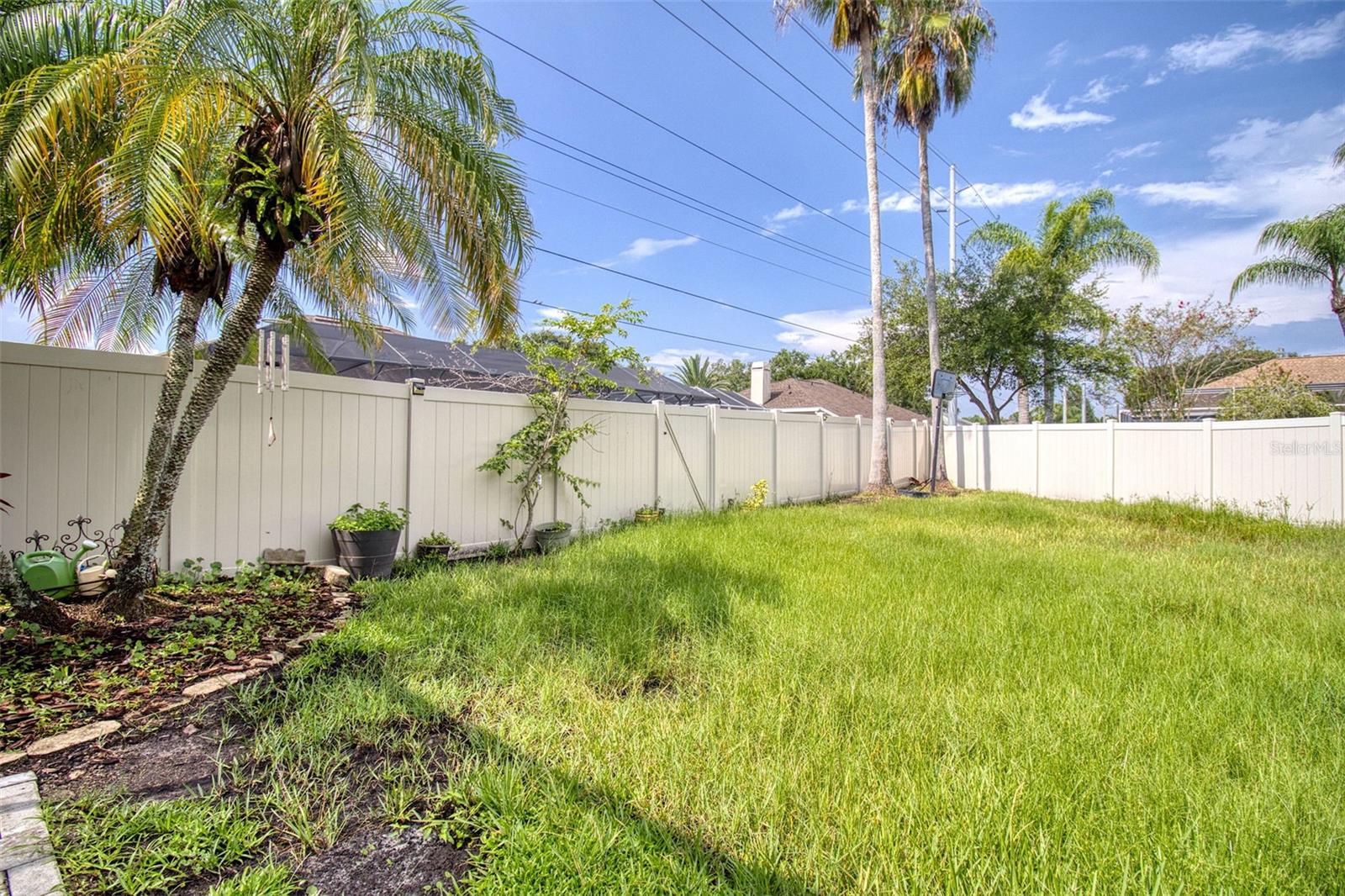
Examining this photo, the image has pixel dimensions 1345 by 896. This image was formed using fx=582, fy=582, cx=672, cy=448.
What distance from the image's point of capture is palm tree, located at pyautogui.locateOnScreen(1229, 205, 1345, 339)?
12.0 m

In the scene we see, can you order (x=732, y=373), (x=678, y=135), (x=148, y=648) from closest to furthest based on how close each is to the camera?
(x=148, y=648), (x=678, y=135), (x=732, y=373)

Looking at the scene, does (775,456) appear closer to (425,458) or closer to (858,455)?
(858,455)

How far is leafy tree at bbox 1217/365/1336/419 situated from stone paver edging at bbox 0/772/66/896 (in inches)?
692

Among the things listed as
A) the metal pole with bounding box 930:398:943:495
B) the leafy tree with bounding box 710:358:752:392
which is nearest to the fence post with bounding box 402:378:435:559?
the metal pole with bounding box 930:398:943:495

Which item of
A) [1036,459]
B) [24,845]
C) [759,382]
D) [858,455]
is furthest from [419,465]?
[759,382]

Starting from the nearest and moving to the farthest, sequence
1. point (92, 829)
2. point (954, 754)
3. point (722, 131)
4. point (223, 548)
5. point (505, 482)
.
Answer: point (92, 829), point (954, 754), point (223, 548), point (505, 482), point (722, 131)

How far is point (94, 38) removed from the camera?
3.58 metres

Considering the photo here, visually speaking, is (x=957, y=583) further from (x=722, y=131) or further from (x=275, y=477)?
(x=722, y=131)

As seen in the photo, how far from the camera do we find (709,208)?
16922 millimetres

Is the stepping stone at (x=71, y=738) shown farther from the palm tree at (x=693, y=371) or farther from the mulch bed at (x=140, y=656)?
the palm tree at (x=693, y=371)

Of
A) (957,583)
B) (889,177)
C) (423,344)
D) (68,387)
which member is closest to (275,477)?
(68,387)

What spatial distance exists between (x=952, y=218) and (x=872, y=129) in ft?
27.2

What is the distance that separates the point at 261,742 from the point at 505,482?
4065mm

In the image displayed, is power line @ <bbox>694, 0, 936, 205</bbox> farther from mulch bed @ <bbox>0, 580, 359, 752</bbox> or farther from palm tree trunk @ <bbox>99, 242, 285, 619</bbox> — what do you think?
mulch bed @ <bbox>0, 580, 359, 752</bbox>
